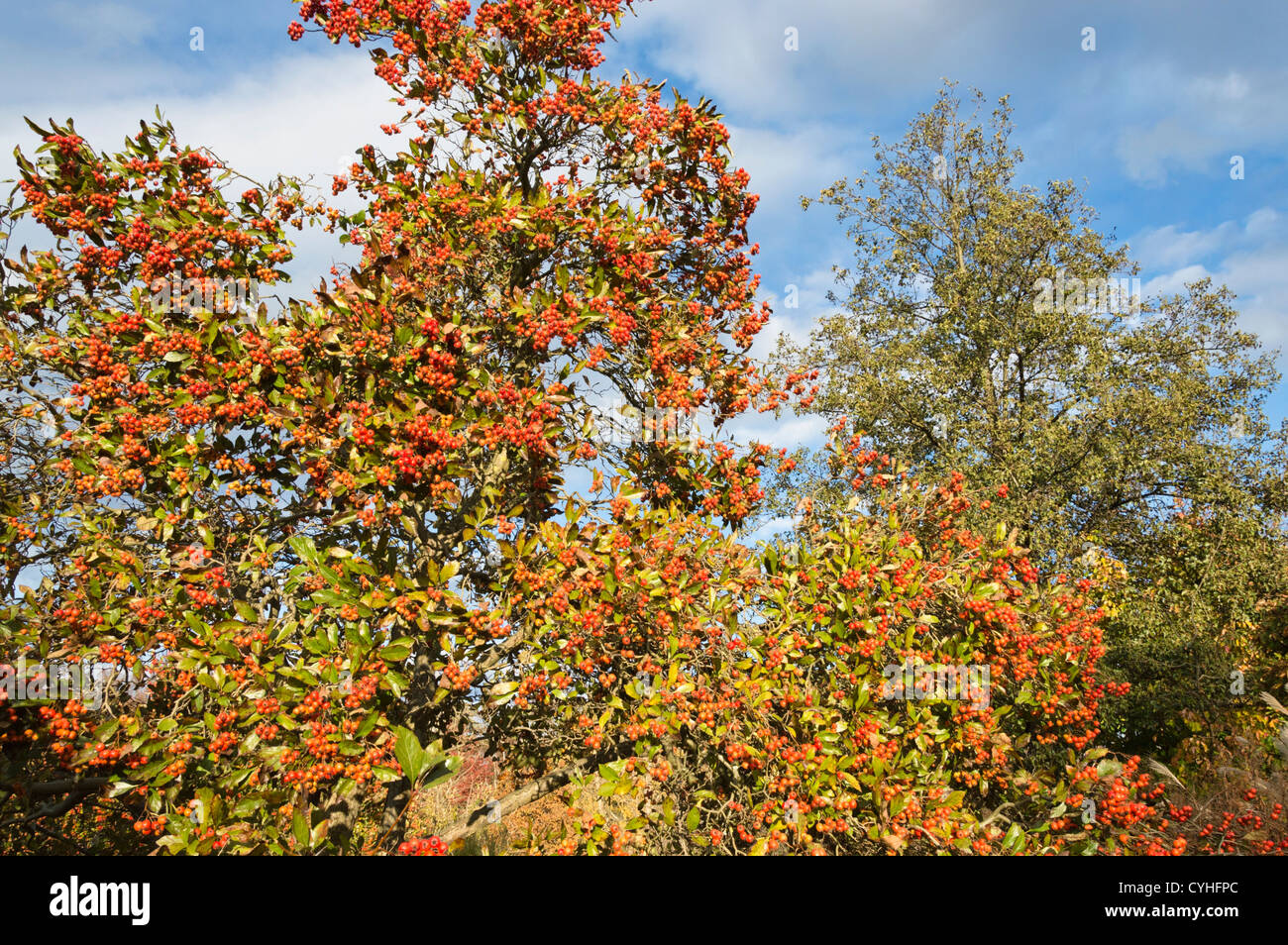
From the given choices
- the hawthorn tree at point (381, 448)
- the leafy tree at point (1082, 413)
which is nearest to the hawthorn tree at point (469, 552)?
the hawthorn tree at point (381, 448)

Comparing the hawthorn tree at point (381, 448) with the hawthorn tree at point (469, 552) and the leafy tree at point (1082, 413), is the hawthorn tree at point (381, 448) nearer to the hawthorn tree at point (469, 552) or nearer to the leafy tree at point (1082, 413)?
the hawthorn tree at point (469, 552)

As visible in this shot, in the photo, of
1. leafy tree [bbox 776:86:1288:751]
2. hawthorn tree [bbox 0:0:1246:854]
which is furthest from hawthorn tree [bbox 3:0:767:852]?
leafy tree [bbox 776:86:1288:751]

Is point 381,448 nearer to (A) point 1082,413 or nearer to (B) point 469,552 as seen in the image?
(B) point 469,552

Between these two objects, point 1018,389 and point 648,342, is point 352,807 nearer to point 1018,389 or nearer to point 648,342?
point 648,342

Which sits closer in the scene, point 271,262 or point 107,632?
point 107,632

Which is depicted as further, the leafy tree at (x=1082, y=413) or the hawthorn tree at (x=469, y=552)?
the leafy tree at (x=1082, y=413)

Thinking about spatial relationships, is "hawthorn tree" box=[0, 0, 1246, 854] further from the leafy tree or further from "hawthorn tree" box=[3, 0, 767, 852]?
the leafy tree

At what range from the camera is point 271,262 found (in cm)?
545

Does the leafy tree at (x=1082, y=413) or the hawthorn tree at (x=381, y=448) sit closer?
the hawthorn tree at (x=381, y=448)
